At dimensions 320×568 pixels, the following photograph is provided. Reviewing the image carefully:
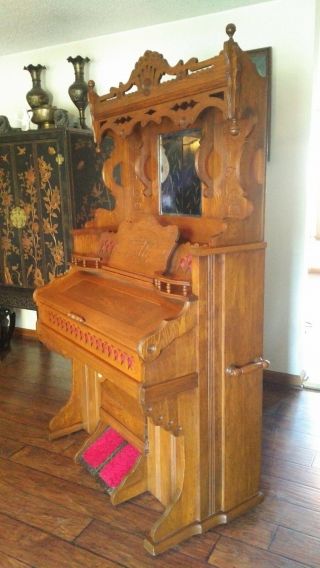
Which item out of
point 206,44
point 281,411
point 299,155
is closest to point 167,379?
point 281,411

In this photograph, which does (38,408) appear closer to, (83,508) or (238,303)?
(83,508)

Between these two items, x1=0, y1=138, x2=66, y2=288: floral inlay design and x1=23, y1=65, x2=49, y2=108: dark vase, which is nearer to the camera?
x1=0, y1=138, x2=66, y2=288: floral inlay design

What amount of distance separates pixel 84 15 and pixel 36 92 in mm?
780

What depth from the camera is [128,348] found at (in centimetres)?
158

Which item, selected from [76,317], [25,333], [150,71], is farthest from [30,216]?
[150,71]

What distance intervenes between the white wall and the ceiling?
9 centimetres

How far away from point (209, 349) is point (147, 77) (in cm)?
112

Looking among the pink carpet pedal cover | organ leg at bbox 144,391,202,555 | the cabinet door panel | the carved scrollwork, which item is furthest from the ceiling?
the pink carpet pedal cover

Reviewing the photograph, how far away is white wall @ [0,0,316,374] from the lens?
2.77 metres

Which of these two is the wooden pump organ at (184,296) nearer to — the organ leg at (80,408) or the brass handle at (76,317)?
the brass handle at (76,317)

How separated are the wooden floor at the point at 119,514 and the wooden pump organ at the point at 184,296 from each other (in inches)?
3.5

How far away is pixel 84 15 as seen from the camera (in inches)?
116

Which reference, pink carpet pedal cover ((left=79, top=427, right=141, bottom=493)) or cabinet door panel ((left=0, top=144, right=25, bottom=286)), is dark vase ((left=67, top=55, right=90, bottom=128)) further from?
pink carpet pedal cover ((left=79, top=427, right=141, bottom=493))

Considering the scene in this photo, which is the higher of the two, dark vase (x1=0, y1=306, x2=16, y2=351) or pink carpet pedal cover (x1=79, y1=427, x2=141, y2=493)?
dark vase (x1=0, y1=306, x2=16, y2=351)
